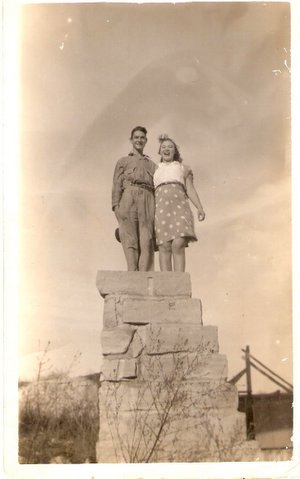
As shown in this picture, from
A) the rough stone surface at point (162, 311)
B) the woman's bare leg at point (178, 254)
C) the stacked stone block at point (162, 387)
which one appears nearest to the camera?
the stacked stone block at point (162, 387)

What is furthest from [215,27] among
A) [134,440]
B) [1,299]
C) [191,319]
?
[134,440]

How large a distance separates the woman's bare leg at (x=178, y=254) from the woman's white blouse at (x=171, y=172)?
44 centimetres

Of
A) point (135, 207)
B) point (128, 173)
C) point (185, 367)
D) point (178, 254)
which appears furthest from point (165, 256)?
point (185, 367)

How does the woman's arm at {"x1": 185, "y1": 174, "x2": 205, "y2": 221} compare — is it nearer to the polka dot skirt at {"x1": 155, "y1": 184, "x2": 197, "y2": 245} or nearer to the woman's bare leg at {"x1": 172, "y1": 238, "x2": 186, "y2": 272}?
the polka dot skirt at {"x1": 155, "y1": 184, "x2": 197, "y2": 245}

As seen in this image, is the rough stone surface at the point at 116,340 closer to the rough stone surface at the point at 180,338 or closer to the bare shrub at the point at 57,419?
the rough stone surface at the point at 180,338

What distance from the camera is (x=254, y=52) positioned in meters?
4.82

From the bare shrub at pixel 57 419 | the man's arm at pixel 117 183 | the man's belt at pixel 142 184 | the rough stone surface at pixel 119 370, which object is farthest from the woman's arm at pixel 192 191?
the bare shrub at pixel 57 419

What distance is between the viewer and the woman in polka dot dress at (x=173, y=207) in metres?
4.81

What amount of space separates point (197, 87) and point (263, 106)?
504mm

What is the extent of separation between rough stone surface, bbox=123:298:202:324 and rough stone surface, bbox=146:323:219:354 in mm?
45

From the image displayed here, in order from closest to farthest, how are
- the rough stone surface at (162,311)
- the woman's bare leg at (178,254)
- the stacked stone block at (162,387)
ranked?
1. the stacked stone block at (162,387)
2. the rough stone surface at (162,311)
3. the woman's bare leg at (178,254)

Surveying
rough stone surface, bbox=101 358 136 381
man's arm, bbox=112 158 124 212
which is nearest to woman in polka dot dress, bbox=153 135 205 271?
man's arm, bbox=112 158 124 212

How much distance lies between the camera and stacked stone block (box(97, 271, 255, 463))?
14.6 ft

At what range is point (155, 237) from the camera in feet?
16.1
